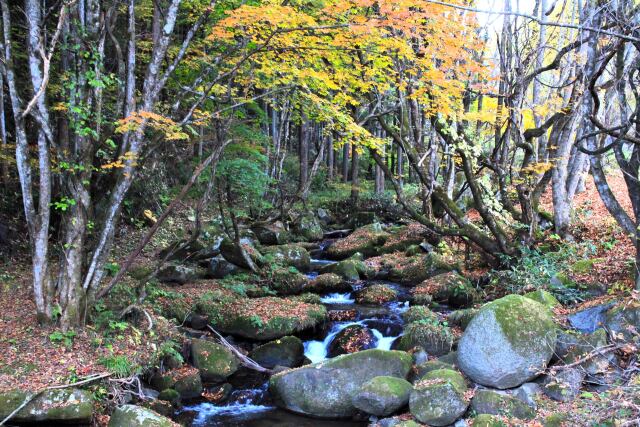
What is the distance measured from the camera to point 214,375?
827 cm

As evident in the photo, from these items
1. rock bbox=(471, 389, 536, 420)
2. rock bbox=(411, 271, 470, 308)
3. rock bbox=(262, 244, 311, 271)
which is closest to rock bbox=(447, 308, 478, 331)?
rock bbox=(411, 271, 470, 308)

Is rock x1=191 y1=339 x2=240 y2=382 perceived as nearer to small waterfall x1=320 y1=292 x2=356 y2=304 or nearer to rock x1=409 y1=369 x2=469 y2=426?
rock x1=409 y1=369 x2=469 y2=426

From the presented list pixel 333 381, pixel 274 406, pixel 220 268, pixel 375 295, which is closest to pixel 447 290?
pixel 375 295

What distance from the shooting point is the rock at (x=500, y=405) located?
6066 millimetres

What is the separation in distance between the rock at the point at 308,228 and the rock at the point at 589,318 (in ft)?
42.5

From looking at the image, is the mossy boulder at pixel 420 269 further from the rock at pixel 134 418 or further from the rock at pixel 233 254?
the rock at pixel 134 418

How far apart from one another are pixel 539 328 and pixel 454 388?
5.41 ft

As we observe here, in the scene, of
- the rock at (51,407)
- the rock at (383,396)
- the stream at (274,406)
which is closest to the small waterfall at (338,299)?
the stream at (274,406)

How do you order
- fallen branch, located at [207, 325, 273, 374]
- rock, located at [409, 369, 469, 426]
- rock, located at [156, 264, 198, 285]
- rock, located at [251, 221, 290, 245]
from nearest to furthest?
1. rock, located at [409, 369, 469, 426]
2. fallen branch, located at [207, 325, 273, 374]
3. rock, located at [156, 264, 198, 285]
4. rock, located at [251, 221, 290, 245]

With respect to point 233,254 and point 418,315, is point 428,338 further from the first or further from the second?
point 233,254

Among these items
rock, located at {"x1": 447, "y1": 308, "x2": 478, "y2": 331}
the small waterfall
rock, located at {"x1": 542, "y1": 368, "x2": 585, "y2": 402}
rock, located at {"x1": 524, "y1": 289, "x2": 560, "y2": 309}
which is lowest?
the small waterfall

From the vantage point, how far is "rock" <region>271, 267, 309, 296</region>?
489 inches

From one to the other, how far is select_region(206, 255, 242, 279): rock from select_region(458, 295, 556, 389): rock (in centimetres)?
747

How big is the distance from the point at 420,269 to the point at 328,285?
3013 millimetres
